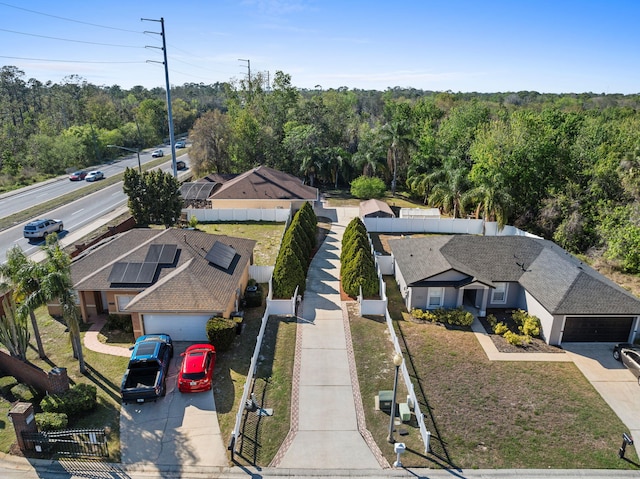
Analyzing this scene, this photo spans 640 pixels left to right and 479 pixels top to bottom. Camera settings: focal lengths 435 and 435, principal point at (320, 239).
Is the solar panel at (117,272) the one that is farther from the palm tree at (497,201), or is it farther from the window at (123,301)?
the palm tree at (497,201)

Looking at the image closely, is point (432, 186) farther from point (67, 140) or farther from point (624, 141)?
point (67, 140)

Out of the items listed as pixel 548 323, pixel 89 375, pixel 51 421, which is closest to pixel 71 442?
pixel 51 421

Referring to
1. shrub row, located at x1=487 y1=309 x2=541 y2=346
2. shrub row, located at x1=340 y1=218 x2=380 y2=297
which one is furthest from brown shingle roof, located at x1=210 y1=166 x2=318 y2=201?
shrub row, located at x1=487 y1=309 x2=541 y2=346

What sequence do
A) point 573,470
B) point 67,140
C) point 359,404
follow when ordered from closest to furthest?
point 573,470
point 359,404
point 67,140

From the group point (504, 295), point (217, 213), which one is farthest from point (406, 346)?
point (217, 213)

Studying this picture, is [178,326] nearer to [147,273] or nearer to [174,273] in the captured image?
[174,273]

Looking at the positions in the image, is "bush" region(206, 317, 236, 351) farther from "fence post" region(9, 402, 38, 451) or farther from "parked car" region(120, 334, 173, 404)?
"fence post" region(9, 402, 38, 451)

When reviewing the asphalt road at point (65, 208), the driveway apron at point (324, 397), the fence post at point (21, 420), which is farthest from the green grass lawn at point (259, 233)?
the fence post at point (21, 420)
